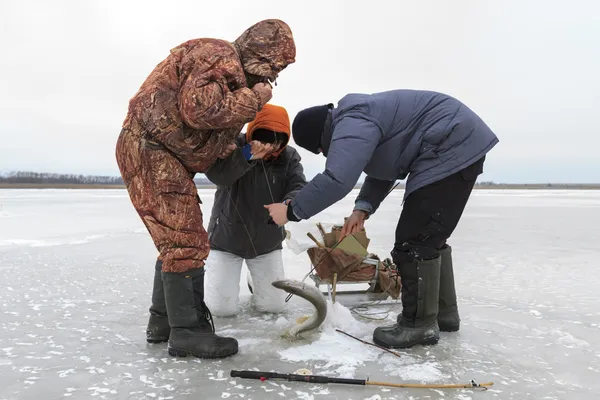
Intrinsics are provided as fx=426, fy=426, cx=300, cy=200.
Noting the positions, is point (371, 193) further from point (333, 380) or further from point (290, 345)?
point (333, 380)

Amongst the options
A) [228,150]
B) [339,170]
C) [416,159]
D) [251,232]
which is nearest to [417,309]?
[416,159]

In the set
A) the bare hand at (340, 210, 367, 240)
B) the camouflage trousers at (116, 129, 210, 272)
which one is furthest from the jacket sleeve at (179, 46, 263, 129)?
the bare hand at (340, 210, 367, 240)

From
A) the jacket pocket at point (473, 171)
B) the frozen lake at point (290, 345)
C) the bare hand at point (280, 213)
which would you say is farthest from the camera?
the jacket pocket at point (473, 171)

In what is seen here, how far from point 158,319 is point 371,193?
1.65 m

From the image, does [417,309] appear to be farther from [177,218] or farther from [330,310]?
[177,218]

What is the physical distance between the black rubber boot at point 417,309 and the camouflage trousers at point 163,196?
1.24 meters

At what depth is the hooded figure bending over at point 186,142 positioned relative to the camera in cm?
216

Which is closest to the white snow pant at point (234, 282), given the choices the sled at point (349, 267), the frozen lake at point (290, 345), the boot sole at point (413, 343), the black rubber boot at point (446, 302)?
the frozen lake at point (290, 345)

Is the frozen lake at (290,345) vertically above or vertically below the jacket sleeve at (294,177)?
below

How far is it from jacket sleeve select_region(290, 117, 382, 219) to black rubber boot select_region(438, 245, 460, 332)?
3.28 feet

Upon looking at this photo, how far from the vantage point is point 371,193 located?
3.05m

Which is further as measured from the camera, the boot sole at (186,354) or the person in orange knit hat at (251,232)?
the person in orange knit hat at (251,232)

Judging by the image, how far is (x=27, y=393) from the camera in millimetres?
1943

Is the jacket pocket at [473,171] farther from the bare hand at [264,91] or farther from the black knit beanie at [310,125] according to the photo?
the bare hand at [264,91]
